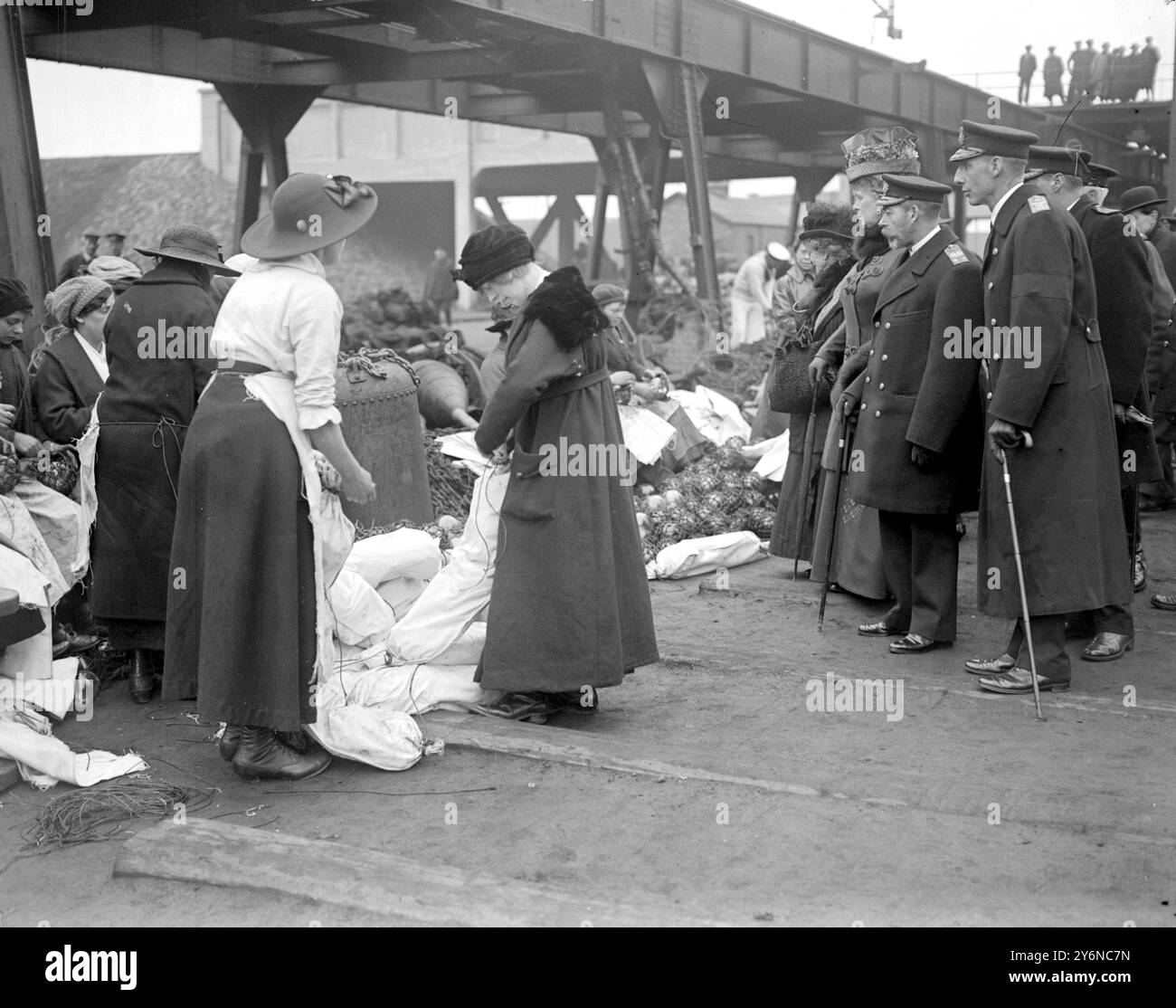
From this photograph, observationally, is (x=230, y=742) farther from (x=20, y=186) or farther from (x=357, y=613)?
(x=20, y=186)

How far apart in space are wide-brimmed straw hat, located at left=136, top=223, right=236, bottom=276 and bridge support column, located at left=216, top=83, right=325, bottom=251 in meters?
9.36

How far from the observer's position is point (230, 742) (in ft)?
15.1

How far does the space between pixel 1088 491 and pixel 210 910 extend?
3.71 m

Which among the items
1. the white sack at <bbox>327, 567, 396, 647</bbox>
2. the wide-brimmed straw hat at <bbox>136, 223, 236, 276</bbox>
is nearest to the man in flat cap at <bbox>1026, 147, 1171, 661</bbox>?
the white sack at <bbox>327, 567, 396, 647</bbox>

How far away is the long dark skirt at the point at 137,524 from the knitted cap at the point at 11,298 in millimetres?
756

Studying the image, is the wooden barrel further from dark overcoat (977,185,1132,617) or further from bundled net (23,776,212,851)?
bundled net (23,776,212,851)

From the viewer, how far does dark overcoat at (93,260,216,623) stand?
552 cm

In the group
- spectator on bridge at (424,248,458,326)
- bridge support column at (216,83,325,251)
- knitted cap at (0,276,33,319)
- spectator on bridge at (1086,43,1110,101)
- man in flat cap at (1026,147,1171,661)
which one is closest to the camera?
knitted cap at (0,276,33,319)

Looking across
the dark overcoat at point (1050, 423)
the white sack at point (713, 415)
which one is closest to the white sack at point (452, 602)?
the dark overcoat at point (1050, 423)

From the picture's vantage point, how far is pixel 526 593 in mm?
4875

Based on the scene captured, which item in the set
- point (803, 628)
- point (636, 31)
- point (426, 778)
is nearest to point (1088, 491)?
point (803, 628)

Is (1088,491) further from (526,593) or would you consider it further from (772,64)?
(772,64)

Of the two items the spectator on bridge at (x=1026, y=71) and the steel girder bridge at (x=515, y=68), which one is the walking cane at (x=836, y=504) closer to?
the steel girder bridge at (x=515, y=68)

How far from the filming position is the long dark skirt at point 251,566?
14.2 feet
